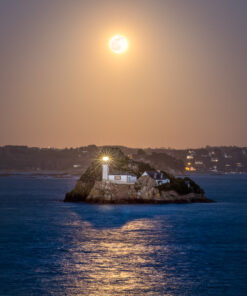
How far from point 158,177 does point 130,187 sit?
5.86m

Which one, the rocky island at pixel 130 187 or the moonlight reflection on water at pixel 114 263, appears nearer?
the moonlight reflection on water at pixel 114 263

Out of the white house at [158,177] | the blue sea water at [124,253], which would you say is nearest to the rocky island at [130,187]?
the white house at [158,177]

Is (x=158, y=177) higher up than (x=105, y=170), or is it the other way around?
(x=105, y=170)

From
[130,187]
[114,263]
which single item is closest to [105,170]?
[130,187]

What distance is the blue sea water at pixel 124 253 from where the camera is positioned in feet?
104

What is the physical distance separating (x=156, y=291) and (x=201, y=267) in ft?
27.3

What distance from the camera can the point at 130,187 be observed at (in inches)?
3474

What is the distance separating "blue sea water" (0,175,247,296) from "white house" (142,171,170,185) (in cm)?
1173

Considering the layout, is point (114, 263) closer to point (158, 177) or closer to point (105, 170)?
point (158, 177)

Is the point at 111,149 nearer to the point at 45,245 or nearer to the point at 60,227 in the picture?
the point at 60,227

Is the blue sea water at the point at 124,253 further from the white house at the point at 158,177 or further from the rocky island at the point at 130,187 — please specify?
the white house at the point at 158,177

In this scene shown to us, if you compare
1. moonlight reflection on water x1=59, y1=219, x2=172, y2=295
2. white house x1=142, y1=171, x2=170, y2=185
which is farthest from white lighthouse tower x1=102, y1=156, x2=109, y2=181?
moonlight reflection on water x1=59, y1=219, x2=172, y2=295

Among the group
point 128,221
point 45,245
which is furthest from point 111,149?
point 45,245

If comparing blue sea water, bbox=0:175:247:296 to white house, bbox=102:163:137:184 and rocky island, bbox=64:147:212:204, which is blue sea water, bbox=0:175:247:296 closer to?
rocky island, bbox=64:147:212:204
